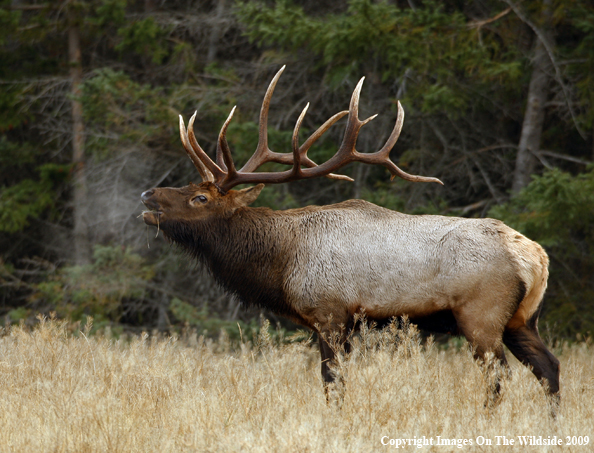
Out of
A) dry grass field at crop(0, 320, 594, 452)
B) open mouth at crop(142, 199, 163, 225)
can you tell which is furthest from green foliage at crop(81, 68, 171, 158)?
dry grass field at crop(0, 320, 594, 452)

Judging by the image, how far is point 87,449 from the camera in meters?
3.94

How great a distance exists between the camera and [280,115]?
37.5 feet

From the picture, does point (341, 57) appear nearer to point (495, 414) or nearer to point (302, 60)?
point (302, 60)

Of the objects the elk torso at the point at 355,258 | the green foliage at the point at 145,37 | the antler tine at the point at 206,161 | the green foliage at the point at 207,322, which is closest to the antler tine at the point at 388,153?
the elk torso at the point at 355,258

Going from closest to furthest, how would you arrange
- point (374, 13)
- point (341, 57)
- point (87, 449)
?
point (87, 449)
point (374, 13)
point (341, 57)

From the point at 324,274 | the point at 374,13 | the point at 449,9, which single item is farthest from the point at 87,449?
the point at 449,9

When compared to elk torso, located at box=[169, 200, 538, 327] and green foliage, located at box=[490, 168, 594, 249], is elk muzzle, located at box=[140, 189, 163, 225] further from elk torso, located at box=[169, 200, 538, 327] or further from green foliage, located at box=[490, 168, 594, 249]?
green foliage, located at box=[490, 168, 594, 249]

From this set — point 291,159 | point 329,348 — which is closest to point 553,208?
point 291,159

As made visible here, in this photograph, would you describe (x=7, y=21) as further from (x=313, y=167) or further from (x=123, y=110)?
(x=313, y=167)

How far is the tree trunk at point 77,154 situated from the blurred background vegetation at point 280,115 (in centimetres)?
3

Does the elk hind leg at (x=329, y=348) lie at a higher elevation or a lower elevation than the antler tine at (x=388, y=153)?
lower

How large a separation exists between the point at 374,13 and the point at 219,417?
22.0 feet

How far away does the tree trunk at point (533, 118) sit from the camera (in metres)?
9.85

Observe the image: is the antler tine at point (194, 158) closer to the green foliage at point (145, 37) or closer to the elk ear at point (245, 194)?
the elk ear at point (245, 194)
